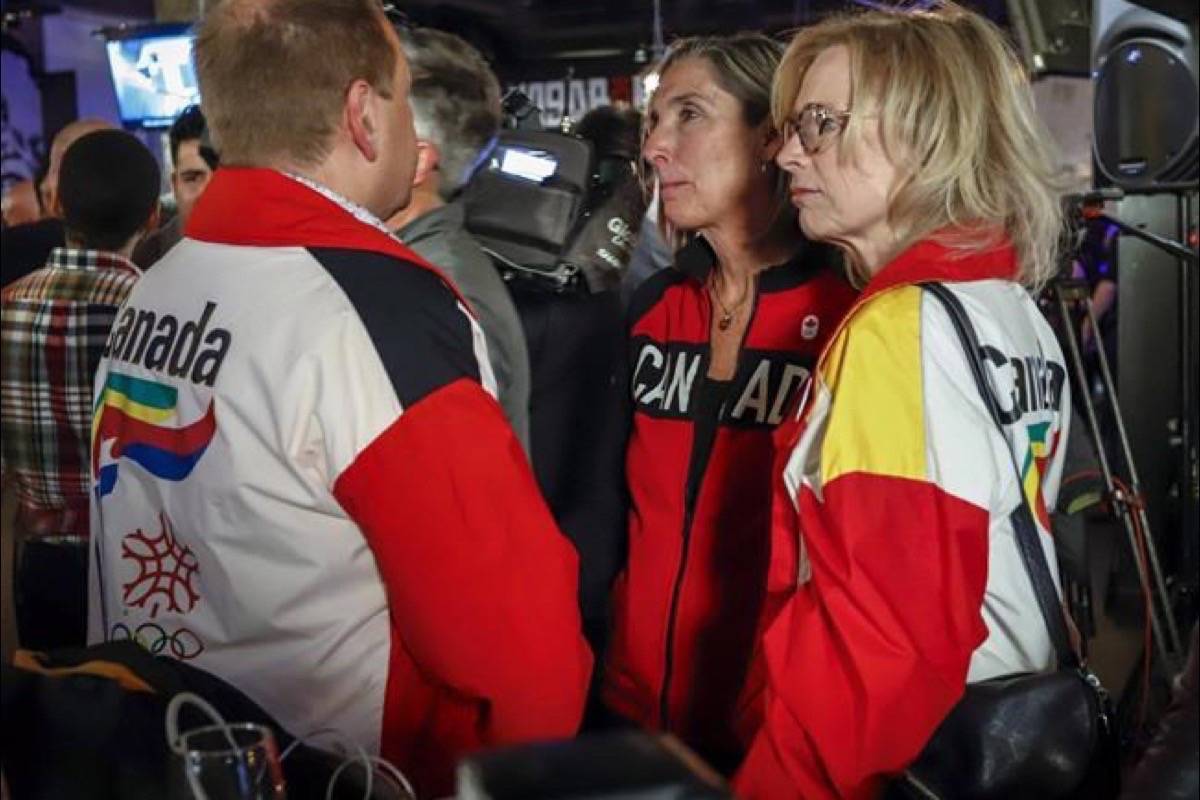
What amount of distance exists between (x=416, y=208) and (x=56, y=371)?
1137 mm

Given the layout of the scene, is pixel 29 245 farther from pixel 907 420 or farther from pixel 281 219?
pixel 907 420

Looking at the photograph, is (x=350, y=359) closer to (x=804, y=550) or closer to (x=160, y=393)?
(x=160, y=393)

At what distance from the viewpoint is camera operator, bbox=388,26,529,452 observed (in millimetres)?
2184

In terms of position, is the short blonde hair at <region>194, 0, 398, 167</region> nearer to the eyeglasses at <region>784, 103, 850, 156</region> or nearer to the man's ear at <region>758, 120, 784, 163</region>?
the eyeglasses at <region>784, 103, 850, 156</region>

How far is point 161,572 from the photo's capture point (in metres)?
1.62

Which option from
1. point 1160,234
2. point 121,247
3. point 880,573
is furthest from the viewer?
point 1160,234

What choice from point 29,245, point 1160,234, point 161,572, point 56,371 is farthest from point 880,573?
point 1160,234

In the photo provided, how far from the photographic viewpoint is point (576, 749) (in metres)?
0.66

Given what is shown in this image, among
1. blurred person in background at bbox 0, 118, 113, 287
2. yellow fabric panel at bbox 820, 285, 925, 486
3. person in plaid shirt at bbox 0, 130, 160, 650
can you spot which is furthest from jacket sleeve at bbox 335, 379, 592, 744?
blurred person in background at bbox 0, 118, 113, 287

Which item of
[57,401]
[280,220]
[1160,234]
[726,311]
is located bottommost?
[1160,234]

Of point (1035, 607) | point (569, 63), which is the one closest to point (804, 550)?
point (1035, 607)

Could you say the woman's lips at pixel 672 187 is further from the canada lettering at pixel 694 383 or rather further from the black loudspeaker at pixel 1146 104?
the black loudspeaker at pixel 1146 104

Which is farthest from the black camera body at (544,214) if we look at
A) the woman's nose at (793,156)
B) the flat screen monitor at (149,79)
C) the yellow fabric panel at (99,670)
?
the flat screen monitor at (149,79)

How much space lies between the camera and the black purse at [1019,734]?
147cm
